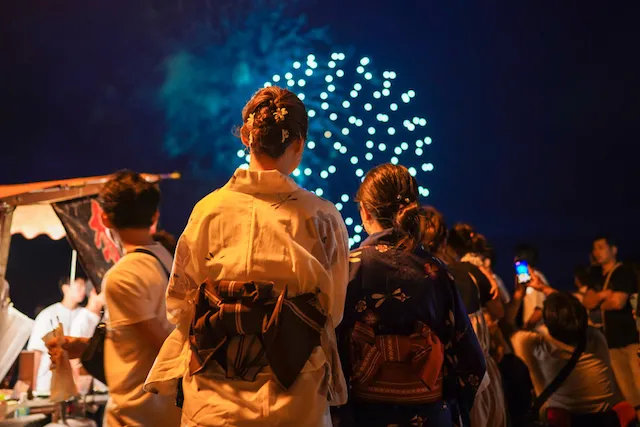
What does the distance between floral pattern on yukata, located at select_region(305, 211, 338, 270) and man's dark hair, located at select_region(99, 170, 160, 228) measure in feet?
2.90

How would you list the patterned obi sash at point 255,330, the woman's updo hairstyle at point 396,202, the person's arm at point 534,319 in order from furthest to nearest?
1. the person's arm at point 534,319
2. the woman's updo hairstyle at point 396,202
3. the patterned obi sash at point 255,330

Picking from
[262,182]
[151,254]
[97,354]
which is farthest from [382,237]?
[97,354]

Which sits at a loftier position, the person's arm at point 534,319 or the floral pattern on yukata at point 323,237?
the floral pattern on yukata at point 323,237

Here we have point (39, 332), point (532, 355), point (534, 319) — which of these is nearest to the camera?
point (532, 355)

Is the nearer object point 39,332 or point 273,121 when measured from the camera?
point 273,121

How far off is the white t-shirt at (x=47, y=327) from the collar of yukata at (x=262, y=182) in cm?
318

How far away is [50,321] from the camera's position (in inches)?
180

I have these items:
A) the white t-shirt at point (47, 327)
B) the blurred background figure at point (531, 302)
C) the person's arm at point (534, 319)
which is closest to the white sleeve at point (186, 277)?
the white t-shirt at point (47, 327)

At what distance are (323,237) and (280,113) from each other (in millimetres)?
356

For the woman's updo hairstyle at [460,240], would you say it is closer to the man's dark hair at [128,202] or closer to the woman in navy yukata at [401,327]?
the woman in navy yukata at [401,327]

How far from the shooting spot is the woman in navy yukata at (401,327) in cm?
227

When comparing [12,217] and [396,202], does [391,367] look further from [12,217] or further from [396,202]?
[12,217]

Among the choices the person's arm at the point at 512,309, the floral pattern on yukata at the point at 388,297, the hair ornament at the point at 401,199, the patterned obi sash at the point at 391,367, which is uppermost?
the hair ornament at the point at 401,199

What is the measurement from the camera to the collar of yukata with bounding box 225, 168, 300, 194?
6.06 ft
